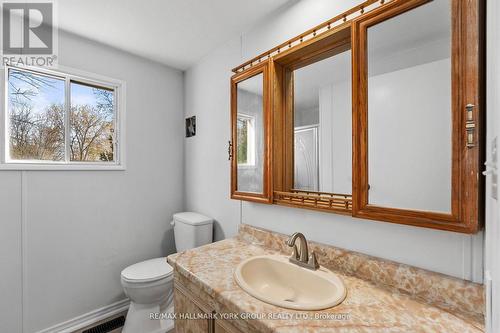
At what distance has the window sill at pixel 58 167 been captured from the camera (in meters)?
1.54

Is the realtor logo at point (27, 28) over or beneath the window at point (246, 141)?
over

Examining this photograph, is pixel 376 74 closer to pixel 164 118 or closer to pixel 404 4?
pixel 404 4

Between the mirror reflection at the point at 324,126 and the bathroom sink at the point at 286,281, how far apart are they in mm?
405

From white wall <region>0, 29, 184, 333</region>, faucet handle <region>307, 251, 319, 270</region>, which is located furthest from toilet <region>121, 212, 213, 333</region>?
faucet handle <region>307, 251, 319, 270</region>

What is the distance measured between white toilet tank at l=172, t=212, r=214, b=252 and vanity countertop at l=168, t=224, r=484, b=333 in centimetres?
83

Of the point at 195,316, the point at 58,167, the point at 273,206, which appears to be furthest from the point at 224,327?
the point at 58,167

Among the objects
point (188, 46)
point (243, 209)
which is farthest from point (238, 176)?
point (188, 46)

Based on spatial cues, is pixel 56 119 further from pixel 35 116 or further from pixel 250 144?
pixel 250 144

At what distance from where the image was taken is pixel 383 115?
972mm

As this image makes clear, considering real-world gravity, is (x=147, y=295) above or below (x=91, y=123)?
below

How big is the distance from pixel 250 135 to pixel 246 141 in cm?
5

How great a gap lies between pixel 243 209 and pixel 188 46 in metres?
1.42
